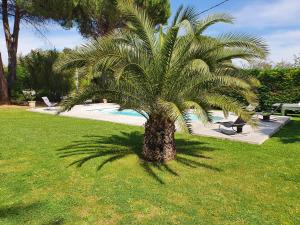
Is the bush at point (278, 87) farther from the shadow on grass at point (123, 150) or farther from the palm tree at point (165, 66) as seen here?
the palm tree at point (165, 66)

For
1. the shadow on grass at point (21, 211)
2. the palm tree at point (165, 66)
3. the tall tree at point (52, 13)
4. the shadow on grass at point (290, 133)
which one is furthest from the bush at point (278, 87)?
the shadow on grass at point (21, 211)

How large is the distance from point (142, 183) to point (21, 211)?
8.15ft

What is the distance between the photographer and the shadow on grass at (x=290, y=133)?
10.8 m

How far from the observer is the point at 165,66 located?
6.81 meters

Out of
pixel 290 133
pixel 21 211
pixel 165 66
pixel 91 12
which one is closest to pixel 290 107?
pixel 290 133

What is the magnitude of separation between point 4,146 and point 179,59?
20.5 feet

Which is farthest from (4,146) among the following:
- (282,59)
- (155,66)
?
(282,59)

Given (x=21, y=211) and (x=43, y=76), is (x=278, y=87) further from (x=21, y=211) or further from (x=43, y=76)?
(x=21, y=211)

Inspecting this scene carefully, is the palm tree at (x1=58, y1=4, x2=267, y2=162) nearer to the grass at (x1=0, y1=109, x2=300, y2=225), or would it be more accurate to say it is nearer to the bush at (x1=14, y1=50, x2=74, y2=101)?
the grass at (x1=0, y1=109, x2=300, y2=225)

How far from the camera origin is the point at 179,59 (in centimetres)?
719

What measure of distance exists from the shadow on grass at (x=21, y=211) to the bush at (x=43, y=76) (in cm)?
1905

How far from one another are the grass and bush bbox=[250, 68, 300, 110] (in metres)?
9.06

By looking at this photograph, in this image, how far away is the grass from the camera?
16.6 feet

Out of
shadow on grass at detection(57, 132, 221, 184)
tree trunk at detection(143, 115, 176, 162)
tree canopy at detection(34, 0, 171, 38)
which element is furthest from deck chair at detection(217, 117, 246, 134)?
tree canopy at detection(34, 0, 171, 38)
